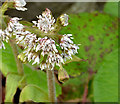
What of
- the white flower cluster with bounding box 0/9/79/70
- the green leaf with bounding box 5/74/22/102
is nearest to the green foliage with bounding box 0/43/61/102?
the green leaf with bounding box 5/74/22/102

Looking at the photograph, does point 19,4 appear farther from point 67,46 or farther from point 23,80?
point 23,80

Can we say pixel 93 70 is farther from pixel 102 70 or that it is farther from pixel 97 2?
pixel 97 2

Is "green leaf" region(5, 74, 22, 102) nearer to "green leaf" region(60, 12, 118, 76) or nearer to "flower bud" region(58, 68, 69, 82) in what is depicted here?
"flower bud" region(58, 68, 69, 82)

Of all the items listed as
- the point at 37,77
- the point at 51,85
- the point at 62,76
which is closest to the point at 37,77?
the point at 37,77

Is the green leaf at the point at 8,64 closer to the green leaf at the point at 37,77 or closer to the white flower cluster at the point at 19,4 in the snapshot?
the green leaf at the point at 37,77

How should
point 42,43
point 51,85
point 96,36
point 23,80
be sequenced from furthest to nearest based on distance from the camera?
point 96,36
point 23,80
point 51,85
point 42,43

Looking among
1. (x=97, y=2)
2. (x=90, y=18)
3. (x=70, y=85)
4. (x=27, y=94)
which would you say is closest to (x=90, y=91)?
(x=70, y=85)

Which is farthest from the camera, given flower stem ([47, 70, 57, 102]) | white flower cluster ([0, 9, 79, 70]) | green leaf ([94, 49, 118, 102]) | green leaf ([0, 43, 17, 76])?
green leaf ([94, 49, 118, 102])
